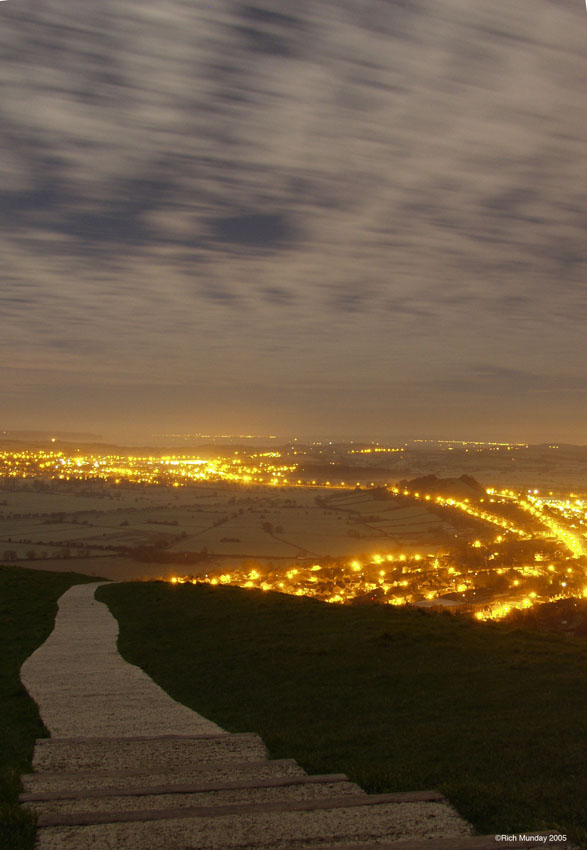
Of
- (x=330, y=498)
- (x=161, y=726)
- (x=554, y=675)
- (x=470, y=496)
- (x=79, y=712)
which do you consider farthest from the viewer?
(x=330, y=498)

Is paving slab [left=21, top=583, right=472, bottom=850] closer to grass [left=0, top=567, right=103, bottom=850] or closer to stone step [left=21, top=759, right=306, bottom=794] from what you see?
stone step [left=21, top=759, right=306, bottom=794]

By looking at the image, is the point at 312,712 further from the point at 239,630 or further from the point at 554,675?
the point at 239,630

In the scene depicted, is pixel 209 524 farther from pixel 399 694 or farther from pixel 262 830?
pixel 262 830

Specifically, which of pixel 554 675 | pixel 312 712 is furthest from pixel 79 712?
pixel 554 675

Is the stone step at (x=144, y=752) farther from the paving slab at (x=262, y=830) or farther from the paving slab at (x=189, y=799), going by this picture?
the paving slab at (x=262, y=830)

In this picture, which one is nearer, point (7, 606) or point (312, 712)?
point (312, 712)

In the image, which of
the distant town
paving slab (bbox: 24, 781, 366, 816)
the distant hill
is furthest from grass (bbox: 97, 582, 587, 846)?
the distant hill
